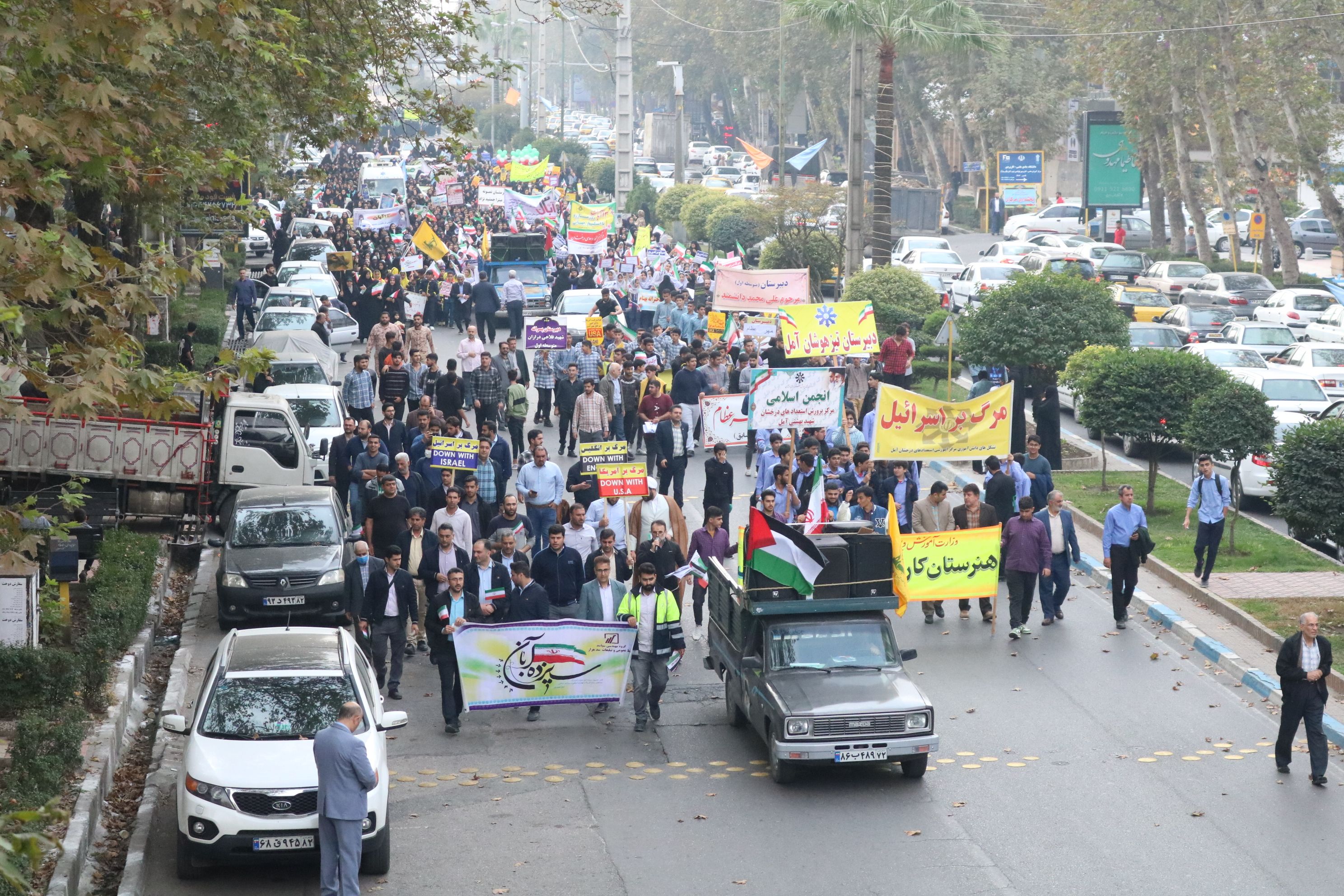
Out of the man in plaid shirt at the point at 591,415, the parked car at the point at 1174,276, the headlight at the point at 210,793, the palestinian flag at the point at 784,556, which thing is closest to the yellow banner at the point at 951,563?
the palestinian flag at the point at 784,556

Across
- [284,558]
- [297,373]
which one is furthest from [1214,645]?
[297,373]

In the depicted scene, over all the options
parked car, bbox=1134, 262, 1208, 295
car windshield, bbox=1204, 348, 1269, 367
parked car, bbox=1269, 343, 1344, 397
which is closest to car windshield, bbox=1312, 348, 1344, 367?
parked car, bbox=1269, 343, 1344, 397

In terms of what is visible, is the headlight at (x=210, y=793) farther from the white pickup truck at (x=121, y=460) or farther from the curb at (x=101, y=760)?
the white pickup truck at (x=121, y=460)

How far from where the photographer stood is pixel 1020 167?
67625mm

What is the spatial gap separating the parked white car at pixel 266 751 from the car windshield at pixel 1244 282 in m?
35.9

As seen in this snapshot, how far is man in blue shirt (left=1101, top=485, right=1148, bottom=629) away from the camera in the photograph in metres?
17.5

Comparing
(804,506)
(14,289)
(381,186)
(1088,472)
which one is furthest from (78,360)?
(381,186)

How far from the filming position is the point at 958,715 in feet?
48.3

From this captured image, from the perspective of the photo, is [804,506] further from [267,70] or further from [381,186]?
[381,186]

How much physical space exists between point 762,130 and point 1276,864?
94.5 meters

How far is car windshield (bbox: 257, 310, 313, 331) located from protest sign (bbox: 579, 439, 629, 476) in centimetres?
1435

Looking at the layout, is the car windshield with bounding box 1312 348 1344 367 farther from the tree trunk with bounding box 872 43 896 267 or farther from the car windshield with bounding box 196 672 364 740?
the car windshield with bounding box 196 672 364 740

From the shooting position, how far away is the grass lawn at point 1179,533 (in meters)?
20.2

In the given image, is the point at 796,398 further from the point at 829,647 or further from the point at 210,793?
the point at 210,793
